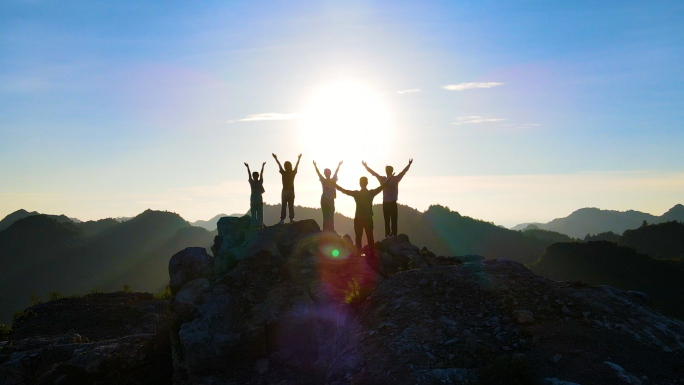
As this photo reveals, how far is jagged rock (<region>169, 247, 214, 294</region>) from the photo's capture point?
1298cm

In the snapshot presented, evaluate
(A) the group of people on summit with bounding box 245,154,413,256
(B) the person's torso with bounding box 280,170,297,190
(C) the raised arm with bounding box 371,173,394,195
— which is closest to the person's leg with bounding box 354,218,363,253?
(A) the group of people on summit with bounding box 245,154,413,256

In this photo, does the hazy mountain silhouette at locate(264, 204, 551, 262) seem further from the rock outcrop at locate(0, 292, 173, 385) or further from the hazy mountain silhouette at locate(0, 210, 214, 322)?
the rock outcrop at locate(0, 292, 173, 385)

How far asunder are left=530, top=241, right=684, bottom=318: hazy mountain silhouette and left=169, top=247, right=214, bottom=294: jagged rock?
36040mm

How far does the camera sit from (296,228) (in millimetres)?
14203

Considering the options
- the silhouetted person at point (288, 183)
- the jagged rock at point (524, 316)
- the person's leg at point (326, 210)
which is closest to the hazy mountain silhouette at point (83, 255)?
the silhouetted person at point (288, 183)

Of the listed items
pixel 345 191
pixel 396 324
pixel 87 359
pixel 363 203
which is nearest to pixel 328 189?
pixel 345 191

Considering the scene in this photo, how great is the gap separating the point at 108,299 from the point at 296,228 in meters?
11.4

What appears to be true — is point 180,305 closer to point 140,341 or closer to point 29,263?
point 140,341

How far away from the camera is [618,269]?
4756 centimetres

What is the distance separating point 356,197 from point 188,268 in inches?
213

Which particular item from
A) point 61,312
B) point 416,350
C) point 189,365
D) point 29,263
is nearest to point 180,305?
point 189,365

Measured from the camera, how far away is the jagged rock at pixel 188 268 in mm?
12977

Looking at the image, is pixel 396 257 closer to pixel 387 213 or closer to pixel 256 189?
pixel 387 213

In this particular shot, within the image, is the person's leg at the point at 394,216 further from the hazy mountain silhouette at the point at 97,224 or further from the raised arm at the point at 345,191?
the hazy mountain silhouette at the point at 97,224
